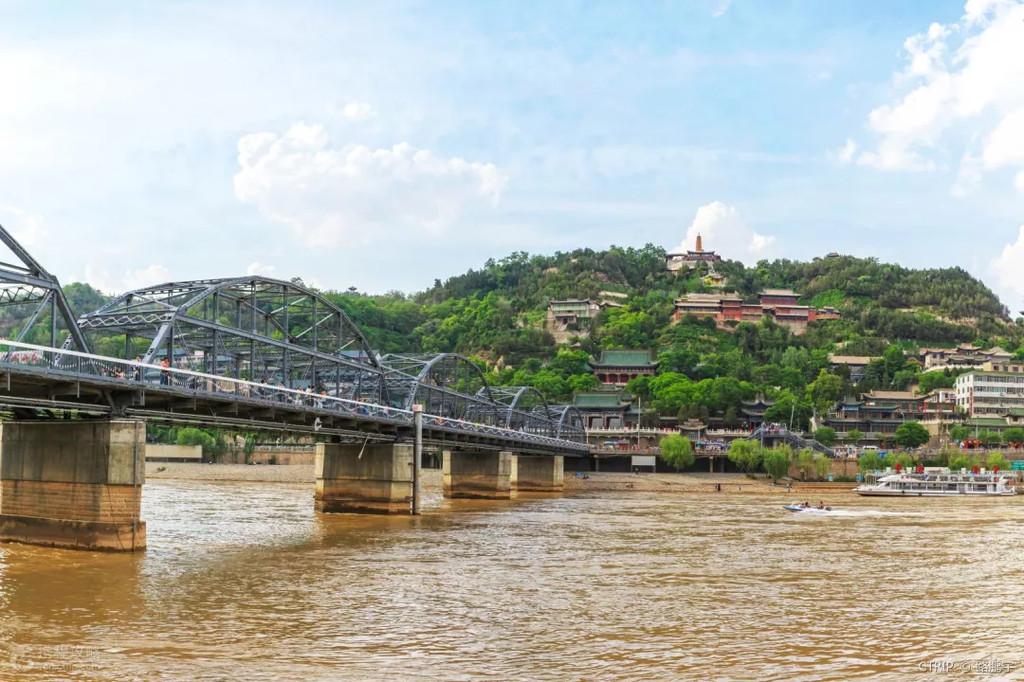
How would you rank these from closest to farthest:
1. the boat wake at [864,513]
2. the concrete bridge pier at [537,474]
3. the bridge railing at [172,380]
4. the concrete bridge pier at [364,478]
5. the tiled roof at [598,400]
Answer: the bridge railing at [172,380]
the concrete bridge pier at [364,478]
the boat wake at [864,513]
the concrete bridge pier at [537,474]
the tiled roof at [598,400]

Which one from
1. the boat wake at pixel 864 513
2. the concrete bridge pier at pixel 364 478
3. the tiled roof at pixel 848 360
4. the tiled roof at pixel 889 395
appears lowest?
the boat wake at pixel 864 513

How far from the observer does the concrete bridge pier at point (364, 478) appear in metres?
61.7

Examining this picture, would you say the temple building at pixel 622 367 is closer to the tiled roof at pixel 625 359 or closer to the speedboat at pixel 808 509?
the tiled roof at pixel 625 359

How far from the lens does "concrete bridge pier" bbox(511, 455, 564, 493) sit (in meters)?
108

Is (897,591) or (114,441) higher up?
(114,441)

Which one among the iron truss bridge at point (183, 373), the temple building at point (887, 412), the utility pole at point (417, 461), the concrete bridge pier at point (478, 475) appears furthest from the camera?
the temple building at point (887, 412)

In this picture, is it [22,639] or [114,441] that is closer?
[22,639]

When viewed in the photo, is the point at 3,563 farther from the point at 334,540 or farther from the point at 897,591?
the point at 897,591

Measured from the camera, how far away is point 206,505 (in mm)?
71250

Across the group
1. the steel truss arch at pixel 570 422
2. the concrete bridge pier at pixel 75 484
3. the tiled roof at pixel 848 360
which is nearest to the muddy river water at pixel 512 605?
the concrete bridge pier at pixel 75 484

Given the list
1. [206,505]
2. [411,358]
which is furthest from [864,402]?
[206,505]

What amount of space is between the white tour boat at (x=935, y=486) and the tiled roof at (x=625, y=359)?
73.9 m

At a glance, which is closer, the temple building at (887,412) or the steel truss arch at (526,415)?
the steel truss arch at (526,415)

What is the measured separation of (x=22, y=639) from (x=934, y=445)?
467ft
